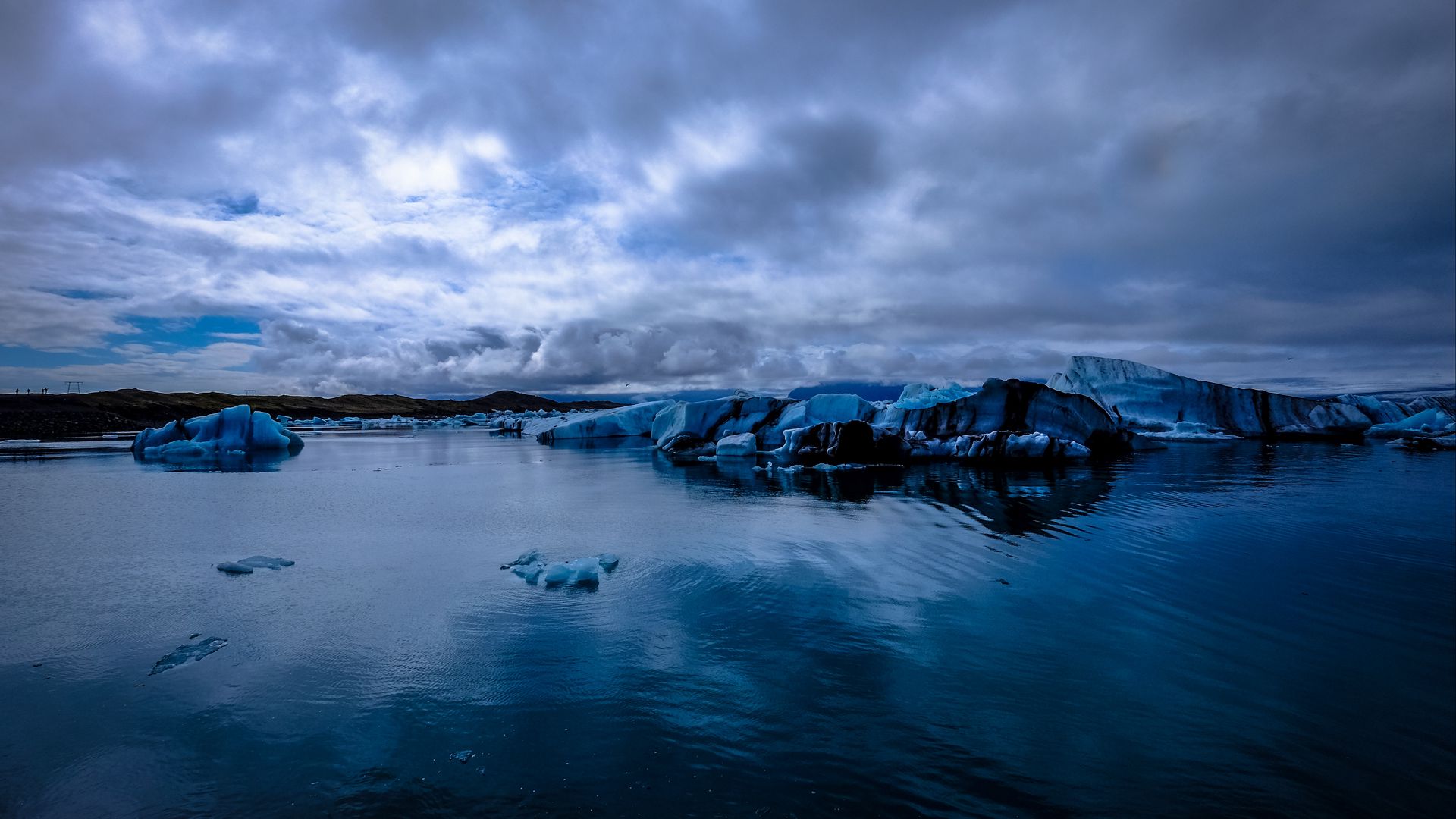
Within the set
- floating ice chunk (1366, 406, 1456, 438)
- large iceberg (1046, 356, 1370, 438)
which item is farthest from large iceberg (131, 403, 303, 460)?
floating ice chunk (1366, 406, 1456, 438)

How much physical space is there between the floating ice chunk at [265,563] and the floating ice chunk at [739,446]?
18400 mm

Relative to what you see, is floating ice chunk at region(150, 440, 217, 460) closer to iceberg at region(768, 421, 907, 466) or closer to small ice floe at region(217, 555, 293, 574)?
small ice floe at region(217, 555, 293, 574)

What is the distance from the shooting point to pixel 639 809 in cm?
299

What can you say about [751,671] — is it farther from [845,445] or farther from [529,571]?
[845,445]

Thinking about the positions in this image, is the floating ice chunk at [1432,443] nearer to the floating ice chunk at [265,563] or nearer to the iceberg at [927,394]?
the iceberg at [927,394]

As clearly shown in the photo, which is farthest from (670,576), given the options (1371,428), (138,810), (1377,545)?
(1371,428)

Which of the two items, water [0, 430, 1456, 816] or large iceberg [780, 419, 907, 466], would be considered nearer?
water [0, 430, 1456, 816]

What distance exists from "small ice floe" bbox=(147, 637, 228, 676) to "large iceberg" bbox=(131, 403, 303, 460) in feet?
93.6

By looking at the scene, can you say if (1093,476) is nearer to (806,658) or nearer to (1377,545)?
(1377,545)

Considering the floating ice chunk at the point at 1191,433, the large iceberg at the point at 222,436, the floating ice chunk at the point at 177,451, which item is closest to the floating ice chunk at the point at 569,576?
the floating ice chunk at the point at 177,451

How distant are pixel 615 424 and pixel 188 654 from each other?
35.7 metres

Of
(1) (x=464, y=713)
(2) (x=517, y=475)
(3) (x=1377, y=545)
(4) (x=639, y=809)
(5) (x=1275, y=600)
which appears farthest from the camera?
(2) (x=517, y=475)

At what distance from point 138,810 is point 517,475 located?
17.6 metres

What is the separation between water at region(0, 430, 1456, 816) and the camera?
10.4 feet
